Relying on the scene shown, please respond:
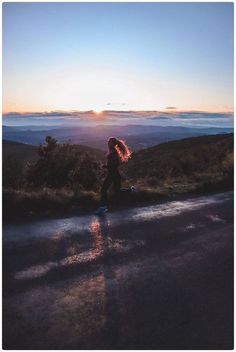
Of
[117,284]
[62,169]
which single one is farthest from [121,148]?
[62,169]

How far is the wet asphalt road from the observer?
4.70m

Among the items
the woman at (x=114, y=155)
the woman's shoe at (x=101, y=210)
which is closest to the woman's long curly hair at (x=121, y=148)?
the woman at (x=114, y=155)

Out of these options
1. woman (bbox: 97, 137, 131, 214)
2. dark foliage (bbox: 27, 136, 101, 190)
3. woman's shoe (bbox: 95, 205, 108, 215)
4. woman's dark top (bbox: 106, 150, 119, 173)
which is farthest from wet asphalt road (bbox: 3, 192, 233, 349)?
dark foliage (bbox: 27, 136, 101, 190)

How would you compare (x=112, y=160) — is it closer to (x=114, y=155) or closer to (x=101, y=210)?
(x=114, y=155)

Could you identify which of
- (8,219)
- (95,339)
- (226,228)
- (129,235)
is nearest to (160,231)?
(129,235)

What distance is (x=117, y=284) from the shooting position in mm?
A: 5902

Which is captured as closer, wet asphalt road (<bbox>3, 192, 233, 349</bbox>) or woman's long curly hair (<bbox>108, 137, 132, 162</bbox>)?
wet asphalt road (<bbox>3, 192, 233, 349</bbox>)

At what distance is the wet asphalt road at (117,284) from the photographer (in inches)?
185

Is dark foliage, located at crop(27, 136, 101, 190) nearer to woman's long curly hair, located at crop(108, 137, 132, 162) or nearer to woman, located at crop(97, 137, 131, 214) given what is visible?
woman, located at crop(97, 137, 131, 214)

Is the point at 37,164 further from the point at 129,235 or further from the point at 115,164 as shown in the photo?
the point at 129,235

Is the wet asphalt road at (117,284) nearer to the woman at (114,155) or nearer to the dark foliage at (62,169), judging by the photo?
the woman at (114,155)

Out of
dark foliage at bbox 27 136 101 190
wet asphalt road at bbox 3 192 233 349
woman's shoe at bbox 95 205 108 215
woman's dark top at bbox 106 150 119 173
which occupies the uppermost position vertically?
woman's dark top at bbox 106 150 119 173

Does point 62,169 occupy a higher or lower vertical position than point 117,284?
higher

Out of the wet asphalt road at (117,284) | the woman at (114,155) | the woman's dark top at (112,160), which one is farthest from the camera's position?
the woman's dark top at (112,160)
